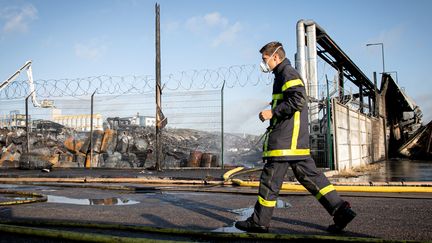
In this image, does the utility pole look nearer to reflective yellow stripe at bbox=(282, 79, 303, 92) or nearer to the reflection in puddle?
the reflection in puddle

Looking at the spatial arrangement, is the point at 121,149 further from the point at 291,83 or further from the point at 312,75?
the point at 291,83

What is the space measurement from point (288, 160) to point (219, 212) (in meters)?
1.44

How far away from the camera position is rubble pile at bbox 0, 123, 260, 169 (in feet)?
40.8

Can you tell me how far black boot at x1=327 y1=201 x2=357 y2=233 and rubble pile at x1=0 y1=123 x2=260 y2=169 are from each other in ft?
27.4

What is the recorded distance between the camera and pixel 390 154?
27.4 m

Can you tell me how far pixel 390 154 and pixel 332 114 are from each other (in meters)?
20.3

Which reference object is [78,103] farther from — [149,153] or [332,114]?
[332,114]

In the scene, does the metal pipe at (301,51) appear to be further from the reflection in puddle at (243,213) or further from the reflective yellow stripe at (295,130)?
the reflective yellow stripe at (295,130)

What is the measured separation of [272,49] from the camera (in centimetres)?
354

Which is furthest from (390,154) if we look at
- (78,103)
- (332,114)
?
(78,103)

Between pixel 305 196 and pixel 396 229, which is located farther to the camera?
pixel 305 196

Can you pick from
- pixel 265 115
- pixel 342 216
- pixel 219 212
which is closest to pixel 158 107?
pixel 219 212

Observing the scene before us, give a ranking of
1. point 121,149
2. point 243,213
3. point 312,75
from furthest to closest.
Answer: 1. point 121,149
2. point 312,75
3. point 243,213

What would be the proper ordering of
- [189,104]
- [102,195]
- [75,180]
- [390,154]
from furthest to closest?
[390,154], [189,104], [75,180], [102,195]
